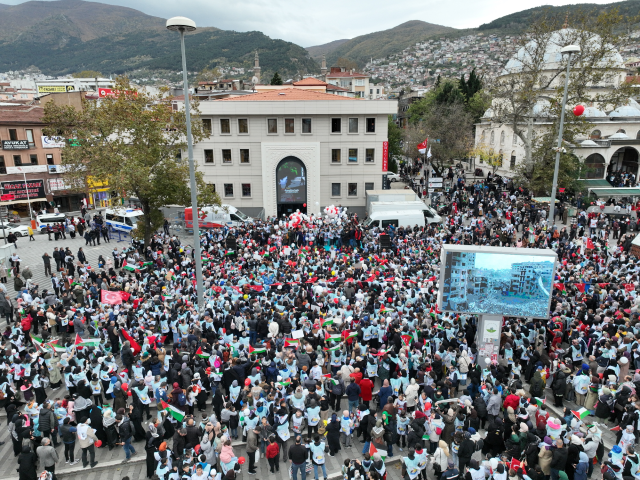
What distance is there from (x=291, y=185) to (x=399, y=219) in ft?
37.5

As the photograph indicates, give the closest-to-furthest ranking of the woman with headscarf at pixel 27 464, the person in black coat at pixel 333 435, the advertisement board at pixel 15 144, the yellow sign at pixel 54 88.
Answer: the woman with headscarf at pixel 27 464, the person in black coat at pixel 333 435, the advertisement board at pixel 15 144, the yellow sign at pixel 54 88

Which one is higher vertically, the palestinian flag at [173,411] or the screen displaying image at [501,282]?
the screen displaying image at [501,282]

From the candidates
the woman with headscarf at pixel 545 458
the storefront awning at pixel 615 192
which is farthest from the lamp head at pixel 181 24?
the storefront awning at pixel 615 192

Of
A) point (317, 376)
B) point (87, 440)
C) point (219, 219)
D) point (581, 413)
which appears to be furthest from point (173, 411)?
point (219, 219)

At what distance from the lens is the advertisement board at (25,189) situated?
38406mm

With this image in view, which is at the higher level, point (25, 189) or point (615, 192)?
point (615, 192)

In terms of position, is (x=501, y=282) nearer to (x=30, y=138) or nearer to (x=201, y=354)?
(x=201, y=354)

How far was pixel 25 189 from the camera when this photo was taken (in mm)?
39594

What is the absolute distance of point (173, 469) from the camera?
9.02 meters

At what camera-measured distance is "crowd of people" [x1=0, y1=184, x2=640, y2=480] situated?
928cm

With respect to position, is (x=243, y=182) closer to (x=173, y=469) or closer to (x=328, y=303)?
(x=328, y=303)


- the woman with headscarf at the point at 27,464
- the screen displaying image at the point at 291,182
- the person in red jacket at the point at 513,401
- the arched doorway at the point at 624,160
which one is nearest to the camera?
the woman with headscarf at the point at 27,464

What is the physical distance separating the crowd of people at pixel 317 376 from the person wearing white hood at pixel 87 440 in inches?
2.1

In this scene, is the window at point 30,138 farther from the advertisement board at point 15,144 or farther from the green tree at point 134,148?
the green tree at point 134,148
